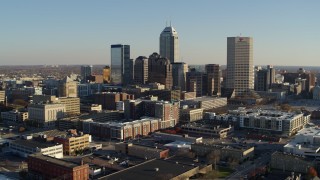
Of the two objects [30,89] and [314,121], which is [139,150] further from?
[30,89]

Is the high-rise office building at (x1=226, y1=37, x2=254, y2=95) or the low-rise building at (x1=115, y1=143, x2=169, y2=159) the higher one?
the high-rise office building at (x1=226, y1=37, x2=254, y2=95)

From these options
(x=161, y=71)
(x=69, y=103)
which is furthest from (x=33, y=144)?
(x=161, y=71)

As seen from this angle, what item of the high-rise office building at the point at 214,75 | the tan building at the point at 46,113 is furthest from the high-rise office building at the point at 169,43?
the tan building at the point at 46,113

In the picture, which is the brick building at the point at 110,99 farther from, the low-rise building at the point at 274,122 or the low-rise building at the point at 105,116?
the low-rise building at the point at 274,122

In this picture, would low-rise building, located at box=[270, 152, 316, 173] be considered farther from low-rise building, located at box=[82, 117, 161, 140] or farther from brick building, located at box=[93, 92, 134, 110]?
brick building, located at box=[93, 92, 134, 110]

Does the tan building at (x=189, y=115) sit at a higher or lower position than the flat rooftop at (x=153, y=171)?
higher

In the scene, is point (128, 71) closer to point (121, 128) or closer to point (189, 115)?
point (189, 115)

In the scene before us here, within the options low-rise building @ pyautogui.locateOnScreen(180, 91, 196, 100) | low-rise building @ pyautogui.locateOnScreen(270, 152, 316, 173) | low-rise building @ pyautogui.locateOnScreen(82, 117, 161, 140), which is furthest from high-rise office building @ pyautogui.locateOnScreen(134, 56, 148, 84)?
low-rise building @ pyautogui.locateOnScreen(270, 152, 316, 173)
